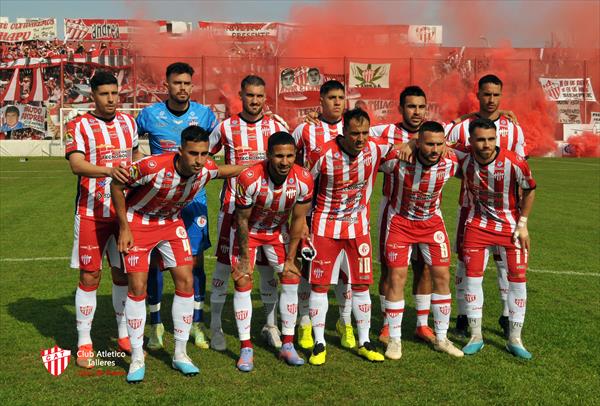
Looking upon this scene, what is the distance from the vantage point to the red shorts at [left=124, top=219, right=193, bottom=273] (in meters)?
5.52

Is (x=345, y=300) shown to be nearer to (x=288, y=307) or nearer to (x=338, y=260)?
(x=338, y=260)

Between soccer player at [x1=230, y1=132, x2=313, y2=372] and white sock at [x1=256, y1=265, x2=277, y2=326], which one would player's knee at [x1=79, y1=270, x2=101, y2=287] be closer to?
soccer player at [x1=230, y1=132, x2=313, y2=372]

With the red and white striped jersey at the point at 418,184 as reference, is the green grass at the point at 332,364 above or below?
below

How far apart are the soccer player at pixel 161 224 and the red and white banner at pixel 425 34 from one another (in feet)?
177

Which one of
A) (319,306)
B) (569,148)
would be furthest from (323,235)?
(569,148)

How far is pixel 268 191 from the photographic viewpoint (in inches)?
225

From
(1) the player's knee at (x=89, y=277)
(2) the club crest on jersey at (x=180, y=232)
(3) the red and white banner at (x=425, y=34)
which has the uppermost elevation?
(3) the red and white banner at (x=425, y=34)

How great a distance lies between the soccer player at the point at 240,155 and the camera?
20.7ft

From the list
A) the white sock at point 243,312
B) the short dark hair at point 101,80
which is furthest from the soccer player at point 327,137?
the short dark hair at point 101,80

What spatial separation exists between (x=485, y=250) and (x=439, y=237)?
0.48 meters

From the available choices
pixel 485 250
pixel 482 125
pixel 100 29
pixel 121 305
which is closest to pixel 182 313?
pixel 121 305

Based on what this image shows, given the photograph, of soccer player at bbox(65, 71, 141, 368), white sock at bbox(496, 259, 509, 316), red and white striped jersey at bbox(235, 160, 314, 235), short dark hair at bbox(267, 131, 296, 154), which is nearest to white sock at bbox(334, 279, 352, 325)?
red and white striped jersey at bbox(235, 160, 314, 235)

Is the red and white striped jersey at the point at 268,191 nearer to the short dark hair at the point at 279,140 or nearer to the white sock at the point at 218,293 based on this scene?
the short dark hair at the point at 279,140

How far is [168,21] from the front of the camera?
188ft
